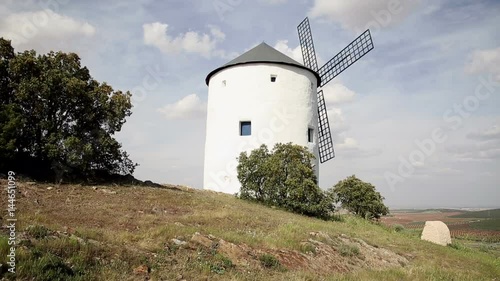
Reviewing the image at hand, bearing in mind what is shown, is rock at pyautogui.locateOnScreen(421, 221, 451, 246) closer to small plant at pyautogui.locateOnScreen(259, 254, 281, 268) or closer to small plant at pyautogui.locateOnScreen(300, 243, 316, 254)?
small plant at pyautogui.locateOnScreen(300, 243, 316, 254)

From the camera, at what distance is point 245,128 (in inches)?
812

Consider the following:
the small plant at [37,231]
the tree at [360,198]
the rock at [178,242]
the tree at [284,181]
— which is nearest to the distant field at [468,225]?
the tree at [360,198]

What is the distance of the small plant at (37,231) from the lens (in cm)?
621

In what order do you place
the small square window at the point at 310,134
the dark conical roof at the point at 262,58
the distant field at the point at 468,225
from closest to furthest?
the dark conical roof at the point at 262,58 < the small square window at the point at 310,134 < the distant field at the point at 468,225

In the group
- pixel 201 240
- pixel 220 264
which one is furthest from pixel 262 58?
pixel 220 264

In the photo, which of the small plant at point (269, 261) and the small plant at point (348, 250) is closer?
the small plant at point (269, 261)

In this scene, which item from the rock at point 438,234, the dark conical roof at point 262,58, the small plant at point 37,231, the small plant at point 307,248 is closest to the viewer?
the small plant at point 37,231

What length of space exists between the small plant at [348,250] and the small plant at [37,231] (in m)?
7.10

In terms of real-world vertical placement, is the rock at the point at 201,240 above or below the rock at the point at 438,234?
below

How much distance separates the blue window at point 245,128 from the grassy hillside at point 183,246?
754cm

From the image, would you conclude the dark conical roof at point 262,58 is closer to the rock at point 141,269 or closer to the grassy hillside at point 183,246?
the grassy hillside at point 183,246

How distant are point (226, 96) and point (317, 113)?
6.25 meters

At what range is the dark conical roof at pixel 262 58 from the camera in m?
20.9

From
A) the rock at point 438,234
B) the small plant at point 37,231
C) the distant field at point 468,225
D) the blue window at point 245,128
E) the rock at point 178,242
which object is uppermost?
the blue window at point 245,128
